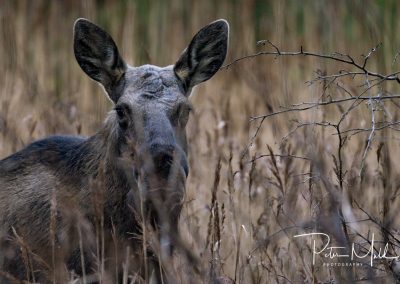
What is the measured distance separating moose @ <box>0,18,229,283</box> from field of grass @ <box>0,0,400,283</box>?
27cm

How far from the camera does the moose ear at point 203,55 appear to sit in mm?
6125

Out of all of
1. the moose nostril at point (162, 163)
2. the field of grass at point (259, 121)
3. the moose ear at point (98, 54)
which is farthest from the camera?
the moose ear at point (98, 54)

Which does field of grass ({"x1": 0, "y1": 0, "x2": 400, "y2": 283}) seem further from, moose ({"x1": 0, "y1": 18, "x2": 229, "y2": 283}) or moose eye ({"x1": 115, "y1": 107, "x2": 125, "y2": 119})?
moose eye ({"x1": 115, "y1": 107, "x2": 125, "y2": 119})

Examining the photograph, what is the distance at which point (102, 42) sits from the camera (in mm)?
6035

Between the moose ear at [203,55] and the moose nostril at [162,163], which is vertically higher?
the moose ear at [203,55]

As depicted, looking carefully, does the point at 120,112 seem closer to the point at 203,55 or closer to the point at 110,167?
the point at 110,167

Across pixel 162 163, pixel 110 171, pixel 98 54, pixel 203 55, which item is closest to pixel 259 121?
pixel 203 55

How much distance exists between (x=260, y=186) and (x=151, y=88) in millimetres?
1733

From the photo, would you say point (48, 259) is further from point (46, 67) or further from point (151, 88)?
point (46, 67)

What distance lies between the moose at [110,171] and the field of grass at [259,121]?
271 millimetres

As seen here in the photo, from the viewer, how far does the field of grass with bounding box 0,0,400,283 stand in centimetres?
473

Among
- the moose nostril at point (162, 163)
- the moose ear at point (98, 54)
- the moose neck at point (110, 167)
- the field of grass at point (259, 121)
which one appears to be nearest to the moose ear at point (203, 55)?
the field of grass at point (259, 121)

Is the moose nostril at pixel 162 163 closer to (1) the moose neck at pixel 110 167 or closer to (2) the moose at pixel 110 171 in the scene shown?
(2) the moose at pixel 110 171

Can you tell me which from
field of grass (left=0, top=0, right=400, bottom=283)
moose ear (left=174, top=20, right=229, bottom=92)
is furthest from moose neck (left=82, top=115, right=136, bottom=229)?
moose ear (left=174, top=20, right=229, bottom=92)
